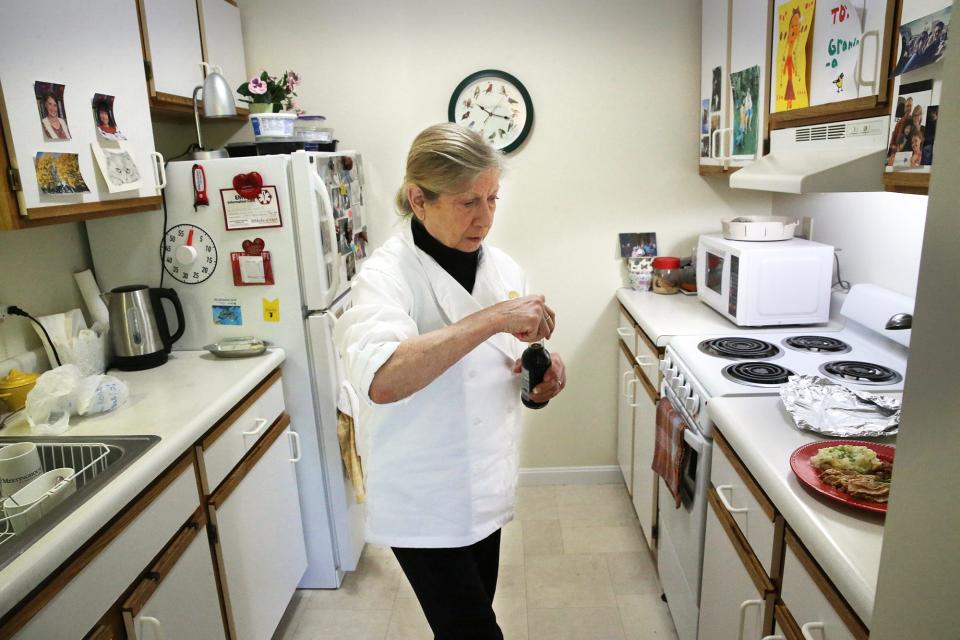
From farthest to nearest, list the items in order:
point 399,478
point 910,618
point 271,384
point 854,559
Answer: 1. point 271,384
2. point 399,478
3. point 854,559
4. point 910,618

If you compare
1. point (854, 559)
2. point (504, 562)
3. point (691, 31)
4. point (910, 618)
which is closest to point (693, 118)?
point (691, 31)

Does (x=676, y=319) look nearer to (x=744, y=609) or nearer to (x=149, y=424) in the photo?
(x=744, y=609)

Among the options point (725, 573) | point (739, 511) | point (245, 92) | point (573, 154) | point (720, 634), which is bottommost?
point (720, 634)

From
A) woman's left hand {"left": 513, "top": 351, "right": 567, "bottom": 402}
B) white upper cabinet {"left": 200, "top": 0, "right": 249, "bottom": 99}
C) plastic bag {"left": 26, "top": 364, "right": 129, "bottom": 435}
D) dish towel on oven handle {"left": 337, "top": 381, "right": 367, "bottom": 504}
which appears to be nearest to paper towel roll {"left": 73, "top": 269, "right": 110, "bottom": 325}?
plastic bag {"left": 26, "top": 364, "right": 129, "bottom": 435}

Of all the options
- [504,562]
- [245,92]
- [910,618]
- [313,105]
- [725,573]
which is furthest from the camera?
[313,105]

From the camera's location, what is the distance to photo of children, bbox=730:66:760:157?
82.1 inches

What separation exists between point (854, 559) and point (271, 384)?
1.69 metres

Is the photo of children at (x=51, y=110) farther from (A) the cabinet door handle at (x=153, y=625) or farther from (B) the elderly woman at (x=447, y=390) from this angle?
(A) the cabinet door handle at (x=153, y=625)

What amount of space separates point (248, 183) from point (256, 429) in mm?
797

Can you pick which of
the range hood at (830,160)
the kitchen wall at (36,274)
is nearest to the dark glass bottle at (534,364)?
the range hood at (830,160)

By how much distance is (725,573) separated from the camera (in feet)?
5.00

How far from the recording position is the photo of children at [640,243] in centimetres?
292

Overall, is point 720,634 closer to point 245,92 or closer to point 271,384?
point 271,384

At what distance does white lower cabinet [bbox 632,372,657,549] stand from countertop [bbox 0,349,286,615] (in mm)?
1332
